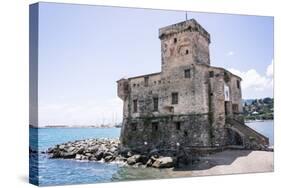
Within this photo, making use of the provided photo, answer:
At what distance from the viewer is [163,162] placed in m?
10.3

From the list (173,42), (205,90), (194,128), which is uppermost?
(173,42)

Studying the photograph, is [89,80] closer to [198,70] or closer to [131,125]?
[131,125]

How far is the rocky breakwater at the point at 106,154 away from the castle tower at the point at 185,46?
1670mm

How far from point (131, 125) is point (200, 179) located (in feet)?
5.30

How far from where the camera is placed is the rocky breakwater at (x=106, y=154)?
381 inches

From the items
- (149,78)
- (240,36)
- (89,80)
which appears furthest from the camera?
(240,36)

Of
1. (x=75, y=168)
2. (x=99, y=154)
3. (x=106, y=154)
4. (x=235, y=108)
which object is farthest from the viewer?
(x=235, y=108)

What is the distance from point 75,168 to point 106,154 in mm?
748

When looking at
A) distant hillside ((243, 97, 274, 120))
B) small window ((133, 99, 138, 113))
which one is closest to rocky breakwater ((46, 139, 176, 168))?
small window ((133, 99, 138, 113))

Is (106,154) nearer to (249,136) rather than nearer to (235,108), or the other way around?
(235,108)

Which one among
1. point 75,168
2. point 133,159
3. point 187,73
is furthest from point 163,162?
point 187,73

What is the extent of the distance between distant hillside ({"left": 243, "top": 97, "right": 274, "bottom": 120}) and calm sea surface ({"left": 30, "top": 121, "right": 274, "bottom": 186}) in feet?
7.24

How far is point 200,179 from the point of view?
10.4 m

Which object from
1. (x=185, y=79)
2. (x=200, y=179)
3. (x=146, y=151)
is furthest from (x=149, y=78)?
(x=200, y=179)
